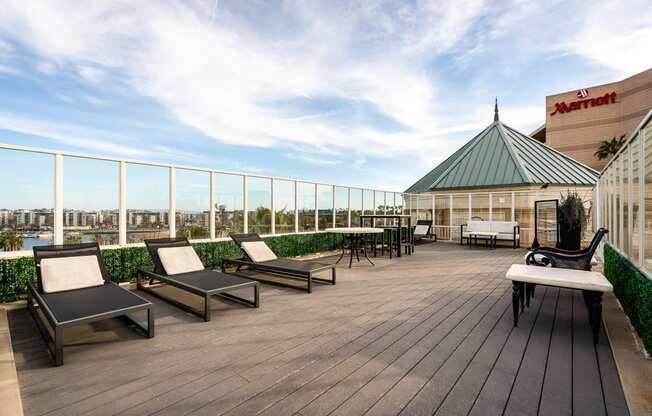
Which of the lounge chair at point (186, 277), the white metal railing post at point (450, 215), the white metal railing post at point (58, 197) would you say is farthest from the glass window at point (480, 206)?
the white metal railing post at point (58, 197)

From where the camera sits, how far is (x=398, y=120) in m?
15.2

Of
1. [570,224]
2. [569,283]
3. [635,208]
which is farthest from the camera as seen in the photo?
[570,224]

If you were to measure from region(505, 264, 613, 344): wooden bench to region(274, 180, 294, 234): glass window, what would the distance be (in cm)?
597

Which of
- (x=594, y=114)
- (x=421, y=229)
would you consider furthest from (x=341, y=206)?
(x=594, y=114)

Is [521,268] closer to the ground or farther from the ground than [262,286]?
farther from the ground

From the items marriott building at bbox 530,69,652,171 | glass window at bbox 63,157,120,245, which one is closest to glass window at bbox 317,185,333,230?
glass window at bbox 63,157,120,245

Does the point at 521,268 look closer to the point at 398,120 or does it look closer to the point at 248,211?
the point at 248,211

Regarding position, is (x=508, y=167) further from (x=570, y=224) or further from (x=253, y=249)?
(x=253, y=249)

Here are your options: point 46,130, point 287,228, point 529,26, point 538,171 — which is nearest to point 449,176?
point 538,171

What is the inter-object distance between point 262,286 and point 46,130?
18890 mm

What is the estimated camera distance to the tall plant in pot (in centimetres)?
754

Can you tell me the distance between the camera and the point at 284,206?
8.71 metres

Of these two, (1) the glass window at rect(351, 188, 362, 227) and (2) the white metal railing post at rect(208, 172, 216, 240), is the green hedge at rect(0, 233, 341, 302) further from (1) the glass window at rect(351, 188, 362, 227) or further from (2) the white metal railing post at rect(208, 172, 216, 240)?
(1) the glass window at rect(351, 188, 362, 227)

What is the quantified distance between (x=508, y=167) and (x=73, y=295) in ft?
56.7
